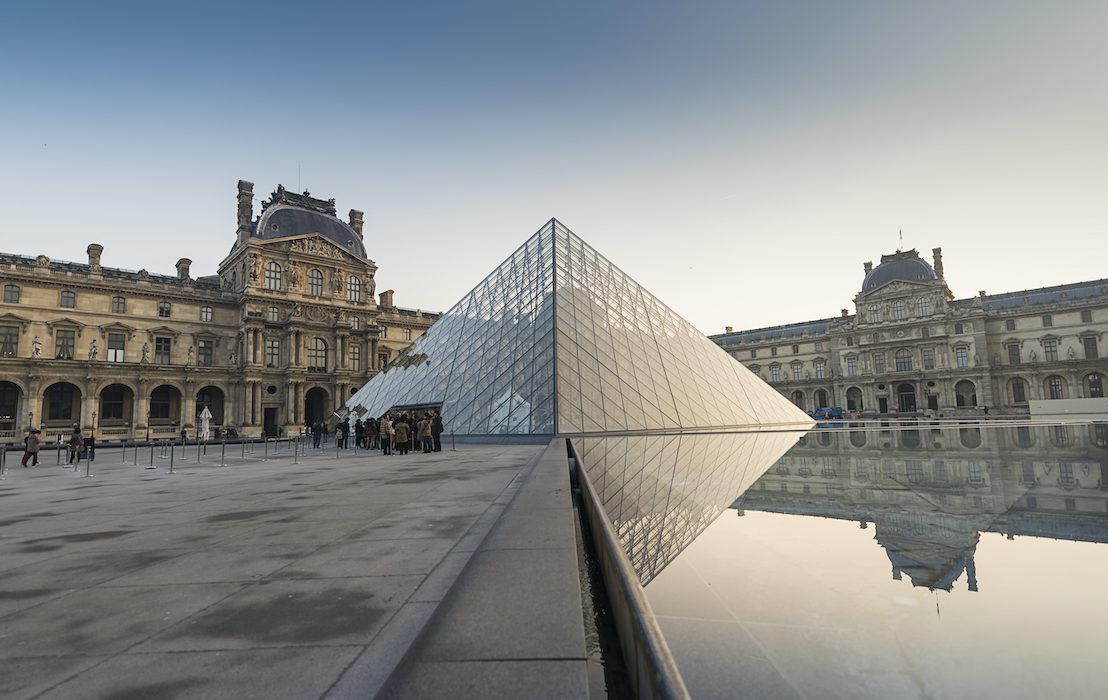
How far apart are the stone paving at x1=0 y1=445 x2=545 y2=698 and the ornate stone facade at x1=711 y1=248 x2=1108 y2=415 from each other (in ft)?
222

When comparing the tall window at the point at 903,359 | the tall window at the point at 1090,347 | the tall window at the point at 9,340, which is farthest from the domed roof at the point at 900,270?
the tall window at the point at 9,340

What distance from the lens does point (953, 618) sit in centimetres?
277

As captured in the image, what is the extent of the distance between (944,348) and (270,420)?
68467 millimetres

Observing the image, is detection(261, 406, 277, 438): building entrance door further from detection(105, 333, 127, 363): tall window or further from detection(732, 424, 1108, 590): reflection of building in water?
detection(732, 424, 1108, 590): reflection of building in water

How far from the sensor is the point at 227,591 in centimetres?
334

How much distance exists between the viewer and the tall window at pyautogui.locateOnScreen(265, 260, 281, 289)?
47.9 metres

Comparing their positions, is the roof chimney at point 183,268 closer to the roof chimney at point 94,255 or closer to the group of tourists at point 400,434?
the roof chimney at point 94,255

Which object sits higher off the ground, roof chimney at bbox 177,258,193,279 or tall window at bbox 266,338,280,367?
roof chimney at bbox 177,258,193,279

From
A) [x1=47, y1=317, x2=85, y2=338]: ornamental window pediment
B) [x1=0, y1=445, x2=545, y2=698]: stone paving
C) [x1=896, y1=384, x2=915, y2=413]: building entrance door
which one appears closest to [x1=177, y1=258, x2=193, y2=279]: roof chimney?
[x1=47, y1=317, x2=85, y2=338]: ornamental window pediment

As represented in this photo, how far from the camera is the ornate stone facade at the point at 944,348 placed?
181 ft

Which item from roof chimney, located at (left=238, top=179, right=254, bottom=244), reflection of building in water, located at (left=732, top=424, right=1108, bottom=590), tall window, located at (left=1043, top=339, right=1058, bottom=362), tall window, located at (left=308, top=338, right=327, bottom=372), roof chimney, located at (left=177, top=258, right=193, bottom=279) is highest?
roof chimney, located at (left=238, top=179, right=254, bottom=244)

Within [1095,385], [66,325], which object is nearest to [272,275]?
[66,325]

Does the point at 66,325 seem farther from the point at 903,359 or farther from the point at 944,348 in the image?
the point at 944,348

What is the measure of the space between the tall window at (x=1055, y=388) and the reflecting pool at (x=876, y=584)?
212 ft
